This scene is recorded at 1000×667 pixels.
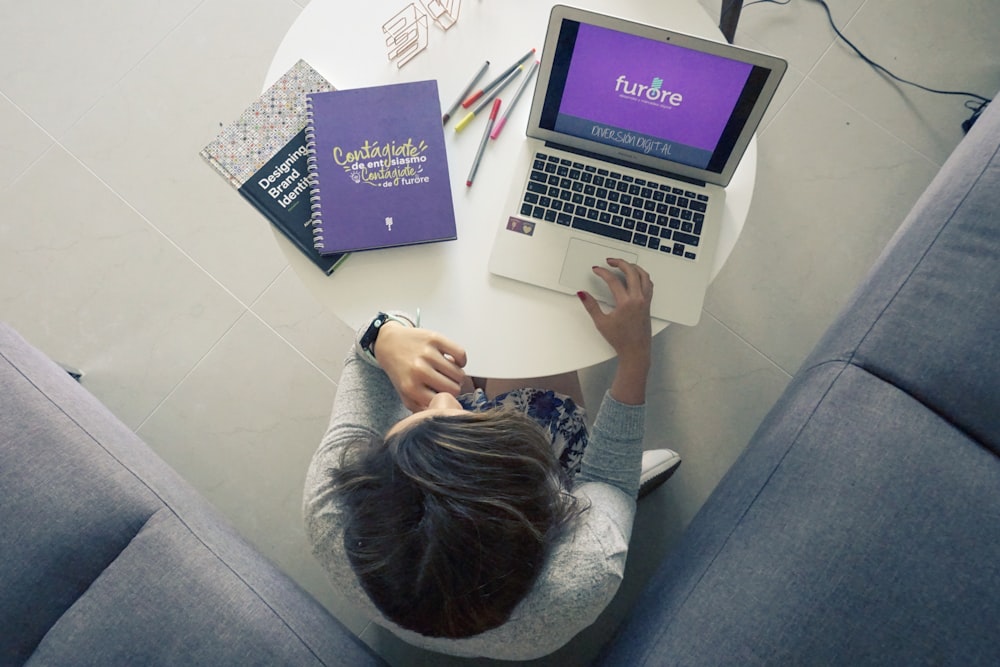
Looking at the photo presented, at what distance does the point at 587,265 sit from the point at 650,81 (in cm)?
28

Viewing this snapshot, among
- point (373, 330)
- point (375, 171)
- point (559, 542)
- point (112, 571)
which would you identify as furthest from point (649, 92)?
point (112, 571)

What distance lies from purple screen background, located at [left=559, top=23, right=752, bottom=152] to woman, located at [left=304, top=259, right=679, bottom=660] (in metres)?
0.21

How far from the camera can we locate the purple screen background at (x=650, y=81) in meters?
0.81

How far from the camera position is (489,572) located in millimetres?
689

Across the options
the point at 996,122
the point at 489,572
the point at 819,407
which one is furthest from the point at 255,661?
the point at 996,122

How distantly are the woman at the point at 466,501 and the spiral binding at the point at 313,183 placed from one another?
6.7 inches

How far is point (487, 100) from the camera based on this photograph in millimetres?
1021

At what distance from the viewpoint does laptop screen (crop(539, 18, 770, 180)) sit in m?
0.81

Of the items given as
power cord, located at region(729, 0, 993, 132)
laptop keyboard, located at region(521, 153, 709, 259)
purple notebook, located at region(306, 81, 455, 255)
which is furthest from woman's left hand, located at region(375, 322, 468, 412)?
power cord, located at region(729, 0, 993, 132)

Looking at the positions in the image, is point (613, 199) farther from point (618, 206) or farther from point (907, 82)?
point (907, 82)

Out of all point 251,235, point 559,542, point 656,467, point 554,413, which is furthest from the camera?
point 251,235

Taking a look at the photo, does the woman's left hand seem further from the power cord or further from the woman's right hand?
the power cord

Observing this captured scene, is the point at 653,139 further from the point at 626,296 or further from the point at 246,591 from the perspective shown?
the point at 246,591

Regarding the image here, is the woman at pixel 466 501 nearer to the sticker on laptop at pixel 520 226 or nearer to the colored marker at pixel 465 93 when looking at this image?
the sticker on laptop at pixel 520 226
